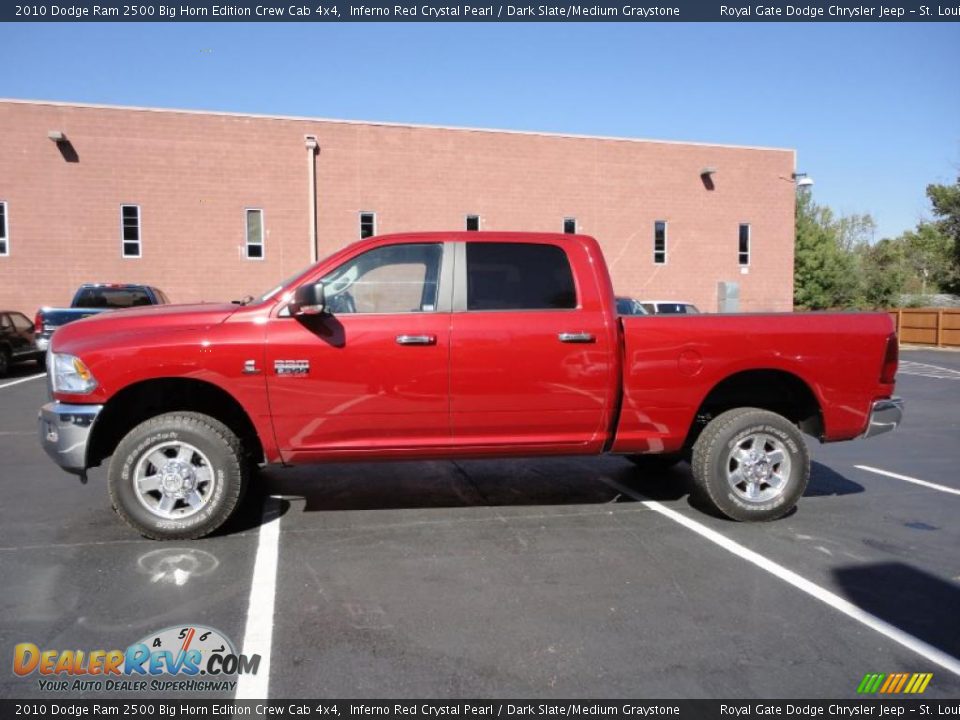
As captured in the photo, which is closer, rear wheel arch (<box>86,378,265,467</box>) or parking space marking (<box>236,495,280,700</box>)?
parking space marking (<box>236,495,280,700</box>)

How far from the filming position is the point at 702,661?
317 centimetres

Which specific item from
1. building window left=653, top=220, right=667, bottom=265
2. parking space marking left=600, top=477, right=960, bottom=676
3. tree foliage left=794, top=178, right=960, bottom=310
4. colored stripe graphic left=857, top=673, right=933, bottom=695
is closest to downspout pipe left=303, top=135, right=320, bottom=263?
building window left=653, top=220, right=667, bottom=265

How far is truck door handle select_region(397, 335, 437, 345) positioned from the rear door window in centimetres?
36

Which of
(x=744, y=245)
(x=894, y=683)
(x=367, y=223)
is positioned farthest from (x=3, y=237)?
(x=744, y=245)

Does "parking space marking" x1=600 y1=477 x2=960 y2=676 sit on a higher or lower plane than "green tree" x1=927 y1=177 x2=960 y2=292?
lower

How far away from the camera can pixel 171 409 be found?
4.96 m

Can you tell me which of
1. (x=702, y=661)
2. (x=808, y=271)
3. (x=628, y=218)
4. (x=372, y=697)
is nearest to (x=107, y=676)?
(x=372, y=697)

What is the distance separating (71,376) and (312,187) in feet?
67.2

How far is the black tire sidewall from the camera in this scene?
16.6 feet

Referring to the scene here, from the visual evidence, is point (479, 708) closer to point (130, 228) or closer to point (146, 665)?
point (146, 665)

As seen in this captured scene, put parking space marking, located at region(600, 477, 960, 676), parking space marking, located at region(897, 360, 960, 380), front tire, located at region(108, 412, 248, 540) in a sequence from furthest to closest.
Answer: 1. parking space marking, located at region(897, 360, 960, 380)
2. front tire, located at region(108, 412, 248, 540)
3. parking space marking, located at region(600, 477, 960, 676)

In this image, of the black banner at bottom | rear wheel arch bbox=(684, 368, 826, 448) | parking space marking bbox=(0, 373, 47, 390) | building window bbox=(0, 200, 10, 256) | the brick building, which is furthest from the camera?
the brick building

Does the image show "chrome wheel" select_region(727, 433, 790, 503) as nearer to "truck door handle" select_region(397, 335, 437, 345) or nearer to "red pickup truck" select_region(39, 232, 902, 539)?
"red pickup truck" select_region(39, 232, 902, 539)

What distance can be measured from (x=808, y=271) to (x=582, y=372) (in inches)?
2077
